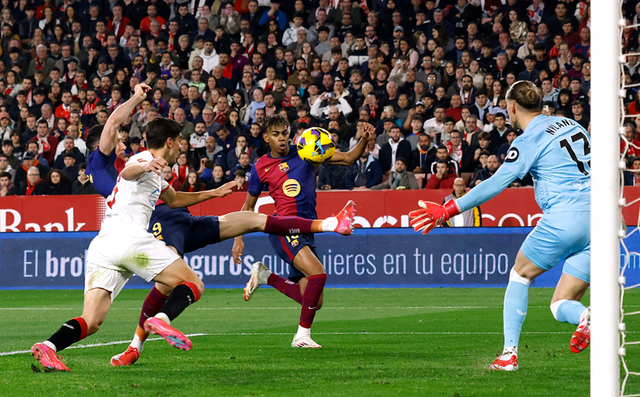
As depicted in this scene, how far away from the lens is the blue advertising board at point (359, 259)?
1485cm

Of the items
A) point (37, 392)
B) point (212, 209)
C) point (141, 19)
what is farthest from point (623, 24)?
point (141, 19)

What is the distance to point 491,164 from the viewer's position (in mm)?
15352

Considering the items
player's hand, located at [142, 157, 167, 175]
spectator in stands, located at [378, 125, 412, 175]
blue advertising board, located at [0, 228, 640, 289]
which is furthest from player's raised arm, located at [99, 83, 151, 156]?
spectator in stands, located at [378, 125, 412, 175]

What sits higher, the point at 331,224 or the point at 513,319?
the point at 331,224

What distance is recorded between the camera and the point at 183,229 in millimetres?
7707

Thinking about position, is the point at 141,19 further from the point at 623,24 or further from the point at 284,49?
the point at 623,24

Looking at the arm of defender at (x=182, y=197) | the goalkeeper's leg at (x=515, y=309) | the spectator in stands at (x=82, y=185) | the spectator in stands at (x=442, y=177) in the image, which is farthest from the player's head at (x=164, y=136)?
the spectator in stands at (x=82, y=185)

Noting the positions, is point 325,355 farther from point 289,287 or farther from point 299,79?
point 299,79

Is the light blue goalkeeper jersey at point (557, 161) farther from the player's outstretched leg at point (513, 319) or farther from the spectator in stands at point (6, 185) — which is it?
the spectator in stands at point (6, 185)

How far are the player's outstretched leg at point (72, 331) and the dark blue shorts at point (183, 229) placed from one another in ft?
4.81

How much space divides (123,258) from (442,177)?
1030 cm

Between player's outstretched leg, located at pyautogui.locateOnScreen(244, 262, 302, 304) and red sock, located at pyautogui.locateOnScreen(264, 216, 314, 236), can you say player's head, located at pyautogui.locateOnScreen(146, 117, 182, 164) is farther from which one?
player's outstretched leg, located at pyautogui.locateOnScreen(244, 262, 302, 304)

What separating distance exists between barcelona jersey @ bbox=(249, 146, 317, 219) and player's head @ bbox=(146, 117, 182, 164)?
1960 mm

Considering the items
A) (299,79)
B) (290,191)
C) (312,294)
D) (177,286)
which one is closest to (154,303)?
(177,286)
